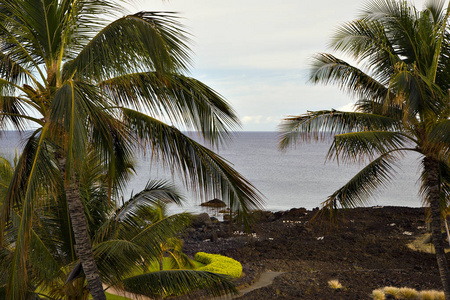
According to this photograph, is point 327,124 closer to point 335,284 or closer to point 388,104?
point 388,104

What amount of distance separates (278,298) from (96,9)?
9049 mm

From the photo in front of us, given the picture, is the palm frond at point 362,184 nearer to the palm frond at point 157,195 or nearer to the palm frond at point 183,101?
the palm frond at point 157,195

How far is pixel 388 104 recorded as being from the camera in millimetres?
9609

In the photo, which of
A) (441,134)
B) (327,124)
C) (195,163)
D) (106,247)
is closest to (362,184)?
(327,124)

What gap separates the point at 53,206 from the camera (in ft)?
25.6

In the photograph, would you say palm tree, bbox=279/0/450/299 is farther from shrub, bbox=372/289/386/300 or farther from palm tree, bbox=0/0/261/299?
palm tree, bbox=0/0/261/299

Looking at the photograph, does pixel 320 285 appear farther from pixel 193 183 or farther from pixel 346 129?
pixel 193 183

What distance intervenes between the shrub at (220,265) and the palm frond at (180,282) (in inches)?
251

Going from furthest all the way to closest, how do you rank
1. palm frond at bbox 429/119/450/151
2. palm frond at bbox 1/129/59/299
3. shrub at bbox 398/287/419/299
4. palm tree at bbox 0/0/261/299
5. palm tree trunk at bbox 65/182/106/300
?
1. shrub at bbox 398/287/419/299
2. palm frond at bbox 429/119/450/151
3. palm tree trunk at bbox 65/182/106/300
4. palm tree at bbox 0/0/261/299
5. palm frond at bbox 1/129/59/299

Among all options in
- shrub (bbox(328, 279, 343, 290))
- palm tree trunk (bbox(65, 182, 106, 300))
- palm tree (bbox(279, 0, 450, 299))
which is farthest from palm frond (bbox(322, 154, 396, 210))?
palm tree trunk (bbox(65, 182, 106, 300))

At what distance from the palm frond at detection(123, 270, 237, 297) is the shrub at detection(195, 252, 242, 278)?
251 inches

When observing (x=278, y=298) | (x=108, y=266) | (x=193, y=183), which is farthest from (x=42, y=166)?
(x=278, y=298)

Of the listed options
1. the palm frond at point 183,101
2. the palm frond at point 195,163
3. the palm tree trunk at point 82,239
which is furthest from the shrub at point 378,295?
the palm tree trunk at point 82,239

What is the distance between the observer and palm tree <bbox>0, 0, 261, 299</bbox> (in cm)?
497
